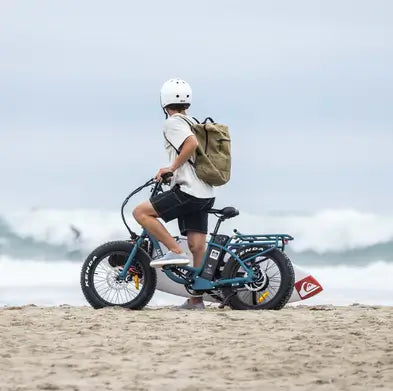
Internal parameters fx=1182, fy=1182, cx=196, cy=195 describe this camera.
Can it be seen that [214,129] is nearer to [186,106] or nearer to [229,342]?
[186,106]

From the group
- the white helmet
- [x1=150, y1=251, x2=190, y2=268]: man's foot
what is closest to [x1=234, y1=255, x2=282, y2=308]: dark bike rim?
[x1=150, y1=251, x2=190, y2=268]: man's foot

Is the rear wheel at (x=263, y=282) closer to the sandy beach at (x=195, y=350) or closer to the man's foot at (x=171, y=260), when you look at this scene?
the sandy beach at (x=195, y=350)

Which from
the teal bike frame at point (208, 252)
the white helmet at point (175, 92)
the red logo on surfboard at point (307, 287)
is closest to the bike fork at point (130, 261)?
the teal bike frame at point (208, 252)

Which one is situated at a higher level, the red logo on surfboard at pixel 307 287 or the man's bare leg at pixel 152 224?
the man's bare leg at pixel 152 224

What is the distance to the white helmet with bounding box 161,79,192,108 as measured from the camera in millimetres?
11391

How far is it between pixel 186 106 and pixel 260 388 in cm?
435

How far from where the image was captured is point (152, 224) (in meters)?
11.4

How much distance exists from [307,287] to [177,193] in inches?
76.6

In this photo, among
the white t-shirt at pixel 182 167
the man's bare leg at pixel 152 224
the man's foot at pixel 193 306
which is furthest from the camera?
the man's foot at pixel 193 306

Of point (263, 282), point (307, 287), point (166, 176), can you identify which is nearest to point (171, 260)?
point (166, 176)

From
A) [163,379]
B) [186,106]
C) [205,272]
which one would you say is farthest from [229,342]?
[186,106]

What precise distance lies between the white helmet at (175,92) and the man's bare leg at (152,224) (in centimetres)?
101

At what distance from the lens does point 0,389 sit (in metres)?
7.80

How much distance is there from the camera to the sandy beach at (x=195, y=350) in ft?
26.3
